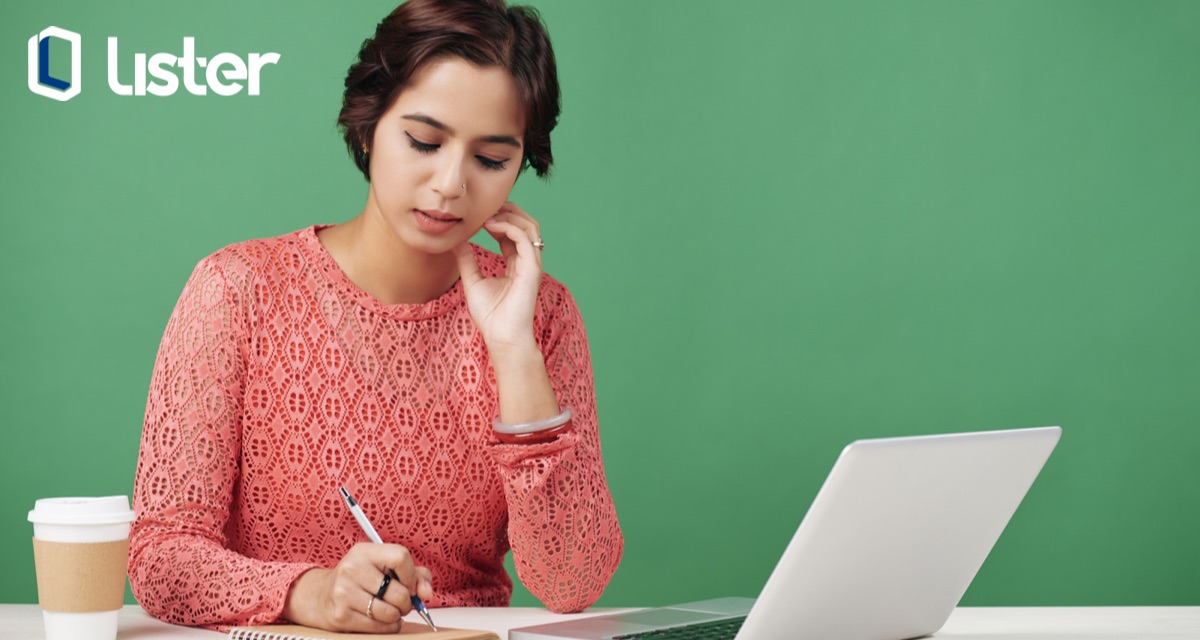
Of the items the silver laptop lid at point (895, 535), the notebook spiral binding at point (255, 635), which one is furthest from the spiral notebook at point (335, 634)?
the silver laptop lid at point (895, 535)

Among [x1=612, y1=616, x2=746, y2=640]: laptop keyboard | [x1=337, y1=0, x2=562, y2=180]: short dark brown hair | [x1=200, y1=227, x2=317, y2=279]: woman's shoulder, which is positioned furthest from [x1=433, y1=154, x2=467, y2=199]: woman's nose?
[x1=612, y1=616, x2=746, y2=640]: laptop keyboard

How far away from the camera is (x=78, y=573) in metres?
1.05

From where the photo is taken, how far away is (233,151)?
273 cm

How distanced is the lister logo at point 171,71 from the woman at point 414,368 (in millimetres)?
1176

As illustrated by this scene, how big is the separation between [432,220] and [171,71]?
149 cm

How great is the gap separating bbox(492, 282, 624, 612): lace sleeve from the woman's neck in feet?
0.88

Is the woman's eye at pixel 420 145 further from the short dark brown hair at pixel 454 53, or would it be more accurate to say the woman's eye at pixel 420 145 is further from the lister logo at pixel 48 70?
the lister logo at pixel 48 70

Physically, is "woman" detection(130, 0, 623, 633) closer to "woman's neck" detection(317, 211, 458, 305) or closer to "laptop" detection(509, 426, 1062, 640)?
"woman's neck" detection(317, 211, 458, 305)

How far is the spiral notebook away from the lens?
1059 millimetres

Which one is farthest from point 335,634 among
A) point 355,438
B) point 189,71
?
point 189,71

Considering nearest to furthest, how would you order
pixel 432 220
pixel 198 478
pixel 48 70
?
pixel 198 478, pixel 432 220, pixel 48 70

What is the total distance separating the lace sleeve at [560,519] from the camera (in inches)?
57.9

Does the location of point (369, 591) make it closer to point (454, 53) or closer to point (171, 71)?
point (454, 53)

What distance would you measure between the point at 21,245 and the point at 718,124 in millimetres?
1489
